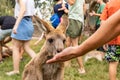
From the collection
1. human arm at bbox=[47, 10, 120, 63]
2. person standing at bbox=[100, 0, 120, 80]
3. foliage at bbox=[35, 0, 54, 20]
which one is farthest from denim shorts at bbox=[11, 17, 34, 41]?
foliage at bbox=[35, 0, 54, 20]

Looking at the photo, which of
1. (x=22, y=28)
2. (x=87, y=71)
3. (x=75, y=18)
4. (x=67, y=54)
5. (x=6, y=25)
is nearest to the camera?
(x=67, y=54)

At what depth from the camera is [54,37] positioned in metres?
5.46

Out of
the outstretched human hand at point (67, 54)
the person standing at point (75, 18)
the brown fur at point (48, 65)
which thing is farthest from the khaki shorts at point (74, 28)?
the outstretched human hand at point (67, 54)

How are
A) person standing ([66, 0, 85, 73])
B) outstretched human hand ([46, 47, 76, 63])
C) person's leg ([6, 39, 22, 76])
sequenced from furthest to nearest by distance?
person standing ([66, 0, 85, 73]) → person's leg ([6, 39, 22, 76]) → outstretched human hand ([46, 47, 76, 63])

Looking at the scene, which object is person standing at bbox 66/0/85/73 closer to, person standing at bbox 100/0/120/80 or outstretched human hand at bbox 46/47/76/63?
person standing at bbox 100/0/120/80

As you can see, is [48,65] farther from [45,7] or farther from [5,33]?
[45,7]

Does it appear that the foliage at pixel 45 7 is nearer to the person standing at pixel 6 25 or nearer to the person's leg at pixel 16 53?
the person standing at pixel 6 25

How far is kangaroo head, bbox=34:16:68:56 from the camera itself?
5270mm

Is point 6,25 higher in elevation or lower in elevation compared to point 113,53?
lower

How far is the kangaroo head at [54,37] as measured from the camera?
5270 millimetres

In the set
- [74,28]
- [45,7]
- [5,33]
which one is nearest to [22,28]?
[74,28]

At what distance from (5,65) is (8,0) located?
30.1ft

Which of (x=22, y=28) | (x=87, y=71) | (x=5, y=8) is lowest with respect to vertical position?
(x=5, y=8)

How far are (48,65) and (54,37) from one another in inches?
18.9
